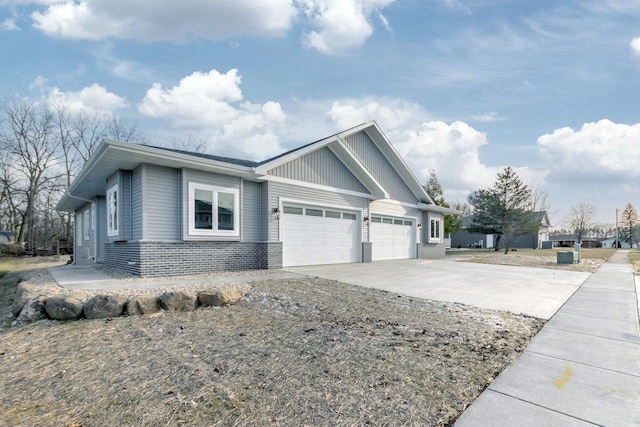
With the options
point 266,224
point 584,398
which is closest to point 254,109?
point 266,224

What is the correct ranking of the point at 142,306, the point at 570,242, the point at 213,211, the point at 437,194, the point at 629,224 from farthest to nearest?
the point at 629,224 < the point at 570,242 < the point at 437,194 < the point at 213,211 < the point at 142,306

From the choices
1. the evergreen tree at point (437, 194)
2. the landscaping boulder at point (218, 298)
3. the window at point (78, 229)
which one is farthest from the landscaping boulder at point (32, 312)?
the evergreen tree at point (437, 194)

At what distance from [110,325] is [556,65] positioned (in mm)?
13984

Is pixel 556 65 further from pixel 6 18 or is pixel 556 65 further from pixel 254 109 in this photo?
pixel 6 18

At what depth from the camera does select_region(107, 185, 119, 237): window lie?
10.5m

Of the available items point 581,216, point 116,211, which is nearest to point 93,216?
point 116,211

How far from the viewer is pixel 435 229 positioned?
20.1m

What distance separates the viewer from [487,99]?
13.0 meters

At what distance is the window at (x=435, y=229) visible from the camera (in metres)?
19.7

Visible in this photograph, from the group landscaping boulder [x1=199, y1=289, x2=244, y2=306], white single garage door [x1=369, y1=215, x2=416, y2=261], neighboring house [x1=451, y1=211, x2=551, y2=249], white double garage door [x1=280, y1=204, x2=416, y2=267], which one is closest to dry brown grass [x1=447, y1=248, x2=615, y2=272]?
white single garage door [x1=369, y1=215, x2=416, y2=261]

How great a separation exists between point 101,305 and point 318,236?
28.0 feet

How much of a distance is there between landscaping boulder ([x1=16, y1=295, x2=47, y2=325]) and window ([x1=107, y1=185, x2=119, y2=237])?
18.6ft

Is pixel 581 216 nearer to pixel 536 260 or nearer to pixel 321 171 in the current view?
pixel 536 260

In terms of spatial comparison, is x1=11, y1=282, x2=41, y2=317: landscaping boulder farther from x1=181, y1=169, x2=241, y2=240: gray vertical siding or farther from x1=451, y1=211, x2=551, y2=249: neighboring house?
x1=451, y1=211, x2=551, y2=249: neighboring house
